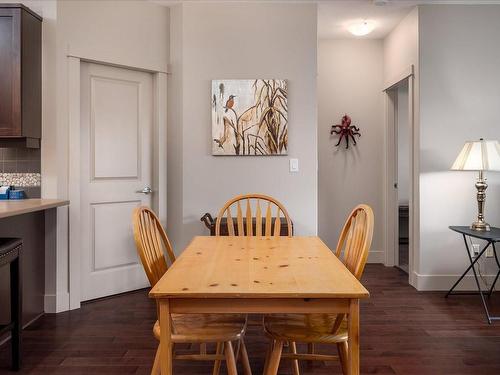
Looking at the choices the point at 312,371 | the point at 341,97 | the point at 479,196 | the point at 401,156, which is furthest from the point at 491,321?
the point at 401,156

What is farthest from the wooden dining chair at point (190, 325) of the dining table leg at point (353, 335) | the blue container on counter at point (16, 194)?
the blue container on counter at point (16, 194)

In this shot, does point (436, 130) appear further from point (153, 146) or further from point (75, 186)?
point (75, 186)

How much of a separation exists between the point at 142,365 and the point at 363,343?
1.31 meters

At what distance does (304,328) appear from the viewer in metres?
1.68

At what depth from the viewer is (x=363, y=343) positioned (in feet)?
8.56

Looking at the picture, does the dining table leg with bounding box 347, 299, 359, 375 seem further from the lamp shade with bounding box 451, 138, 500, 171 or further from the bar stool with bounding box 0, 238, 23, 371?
the lamp shade with bounding box 451, 138, 500, 171

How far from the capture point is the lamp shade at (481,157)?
3.31 meters

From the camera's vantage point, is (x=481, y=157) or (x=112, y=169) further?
(x=112, y=169)

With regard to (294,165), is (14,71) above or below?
above

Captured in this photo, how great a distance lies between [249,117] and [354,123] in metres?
1.63

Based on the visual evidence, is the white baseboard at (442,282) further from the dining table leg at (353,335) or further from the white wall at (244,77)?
the dining table leg at (353,335)

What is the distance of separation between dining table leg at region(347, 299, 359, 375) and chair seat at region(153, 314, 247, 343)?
46 cm

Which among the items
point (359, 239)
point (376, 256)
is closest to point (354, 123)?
point (376, 256)

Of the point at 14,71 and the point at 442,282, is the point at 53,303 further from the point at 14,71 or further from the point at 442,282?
the point at 442,282
